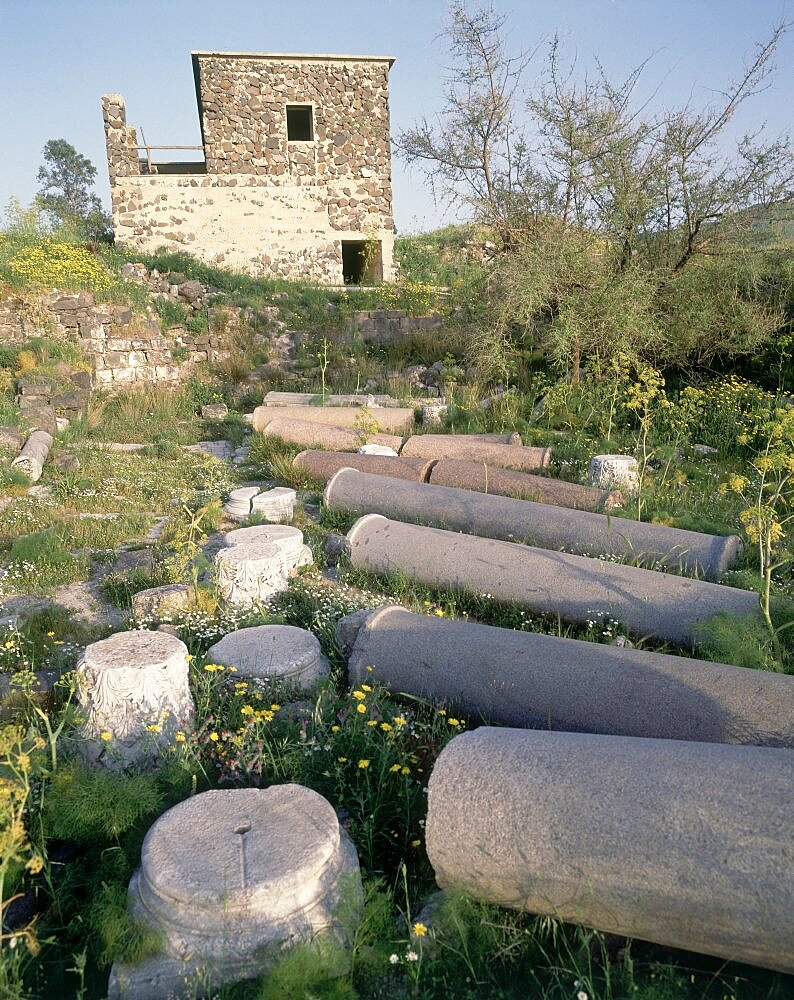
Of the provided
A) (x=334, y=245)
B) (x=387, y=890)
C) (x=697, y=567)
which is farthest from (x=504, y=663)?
(x=334, y=245)

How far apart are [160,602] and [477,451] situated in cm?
421

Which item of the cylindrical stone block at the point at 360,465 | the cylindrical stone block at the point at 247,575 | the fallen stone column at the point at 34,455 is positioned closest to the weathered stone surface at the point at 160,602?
the cylindrical stone block at the point at 247,575

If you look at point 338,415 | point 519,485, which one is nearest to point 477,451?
point 519,485

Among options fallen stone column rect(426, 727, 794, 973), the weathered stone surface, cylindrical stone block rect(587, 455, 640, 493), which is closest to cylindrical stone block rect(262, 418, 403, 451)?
cylindrical stone block rect(587, 455, 640, 493)

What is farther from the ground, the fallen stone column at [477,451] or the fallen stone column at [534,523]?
the fallen stone column at [477,451]

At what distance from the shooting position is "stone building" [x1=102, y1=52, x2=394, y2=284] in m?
19.0

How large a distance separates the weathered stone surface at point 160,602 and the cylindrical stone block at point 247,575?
272 millimetres

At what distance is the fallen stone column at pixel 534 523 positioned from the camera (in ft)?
17.8

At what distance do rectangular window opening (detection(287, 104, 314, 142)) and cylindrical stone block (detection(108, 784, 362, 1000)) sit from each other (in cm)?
2013

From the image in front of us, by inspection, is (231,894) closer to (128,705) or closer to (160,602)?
(128,705)

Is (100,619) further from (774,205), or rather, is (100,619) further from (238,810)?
(774,205)

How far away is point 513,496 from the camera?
721cm

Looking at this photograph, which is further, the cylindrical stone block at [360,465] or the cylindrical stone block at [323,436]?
the cylindrical stone block at [323,436]

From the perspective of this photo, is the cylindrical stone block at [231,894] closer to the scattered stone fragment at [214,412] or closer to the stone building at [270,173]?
the scattered stone fragment at [214,412]
